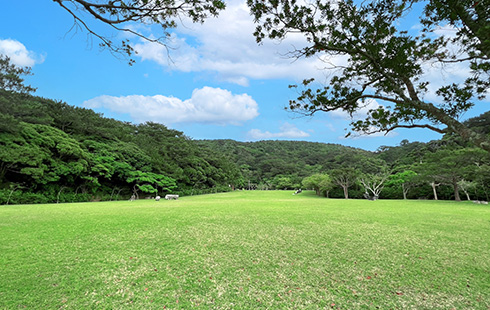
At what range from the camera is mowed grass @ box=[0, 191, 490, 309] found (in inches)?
121

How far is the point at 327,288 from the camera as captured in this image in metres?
3.43

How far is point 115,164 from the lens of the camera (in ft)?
70.4

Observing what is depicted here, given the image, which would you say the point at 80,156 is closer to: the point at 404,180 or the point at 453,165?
the point at 453,165

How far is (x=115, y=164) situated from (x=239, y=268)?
69.1ft

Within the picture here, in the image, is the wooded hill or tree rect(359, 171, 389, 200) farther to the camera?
tree rect(359, 171, 389, 200)

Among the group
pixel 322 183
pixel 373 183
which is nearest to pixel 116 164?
pixel 322 183

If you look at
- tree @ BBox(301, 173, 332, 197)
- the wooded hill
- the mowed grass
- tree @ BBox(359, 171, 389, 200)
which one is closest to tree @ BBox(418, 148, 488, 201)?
the wooded hill

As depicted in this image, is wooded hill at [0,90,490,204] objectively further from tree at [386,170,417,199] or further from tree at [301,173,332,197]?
tree at [301,173,332,197]

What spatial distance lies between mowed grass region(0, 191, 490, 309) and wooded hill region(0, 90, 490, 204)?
40.2 feet

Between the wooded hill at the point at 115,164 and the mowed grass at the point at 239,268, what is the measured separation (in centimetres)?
1225

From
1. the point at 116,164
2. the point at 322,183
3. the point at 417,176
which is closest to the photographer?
the point at 116,164

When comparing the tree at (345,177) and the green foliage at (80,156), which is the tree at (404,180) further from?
the green foliage at (80,156)

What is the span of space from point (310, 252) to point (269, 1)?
190 inches

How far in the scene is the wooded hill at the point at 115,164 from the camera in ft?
52.1
